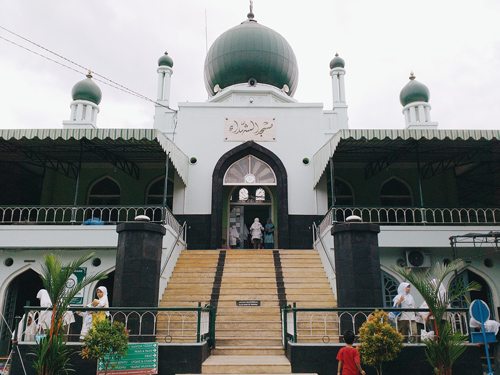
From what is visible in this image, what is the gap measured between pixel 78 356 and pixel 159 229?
9.52ft

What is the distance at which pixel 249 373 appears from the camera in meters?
6.91

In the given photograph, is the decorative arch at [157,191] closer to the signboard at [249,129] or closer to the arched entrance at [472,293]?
the signboard at [249,129]

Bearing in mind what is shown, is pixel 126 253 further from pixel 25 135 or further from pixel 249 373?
pixel 25 135

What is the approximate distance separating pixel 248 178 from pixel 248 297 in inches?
214

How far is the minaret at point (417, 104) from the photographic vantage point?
17.1 meters

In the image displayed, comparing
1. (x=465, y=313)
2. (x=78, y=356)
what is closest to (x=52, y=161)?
(x=78, y=356)

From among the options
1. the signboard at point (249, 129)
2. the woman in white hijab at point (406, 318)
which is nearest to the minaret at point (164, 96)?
the signboard at point (249, 129)

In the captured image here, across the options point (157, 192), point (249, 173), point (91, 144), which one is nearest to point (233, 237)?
point (249, 173)

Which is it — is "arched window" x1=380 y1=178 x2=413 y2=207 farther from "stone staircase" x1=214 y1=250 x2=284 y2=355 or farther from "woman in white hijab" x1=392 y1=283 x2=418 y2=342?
"woman in white hijab" x1=392 y1=283 x2=418 y2=342

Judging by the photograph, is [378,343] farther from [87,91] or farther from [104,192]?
[87,91]

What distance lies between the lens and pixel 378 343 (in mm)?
6156

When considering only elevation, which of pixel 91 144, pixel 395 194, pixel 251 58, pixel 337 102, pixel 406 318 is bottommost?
pixel 406 318

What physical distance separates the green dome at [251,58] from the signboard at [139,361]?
11831mm

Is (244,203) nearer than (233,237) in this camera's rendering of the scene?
No
